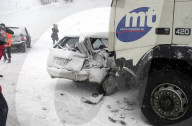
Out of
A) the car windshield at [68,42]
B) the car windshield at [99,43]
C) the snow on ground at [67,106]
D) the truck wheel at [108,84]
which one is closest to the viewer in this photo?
the snow on ground at [67,106]

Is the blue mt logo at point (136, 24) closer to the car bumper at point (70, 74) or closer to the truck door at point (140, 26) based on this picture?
the truck door at point (140, 26)

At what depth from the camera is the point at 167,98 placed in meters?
3.37

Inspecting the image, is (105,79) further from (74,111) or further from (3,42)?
(3,42)

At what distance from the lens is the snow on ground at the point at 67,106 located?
368cm

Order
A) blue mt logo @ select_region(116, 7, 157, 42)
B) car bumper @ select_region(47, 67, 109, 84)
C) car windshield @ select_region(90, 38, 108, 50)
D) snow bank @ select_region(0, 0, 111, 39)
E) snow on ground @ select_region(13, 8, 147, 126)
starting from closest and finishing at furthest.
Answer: blue mt logo @ select_region(116, 7, 157, 42)
snow on ground @ select_region(13, 8, 147, 126)
car bumper @ select_region(47, 67, 109, 84)
car windshield @ select_region(90, 38, 108, 50)
snow bank @ select_region(0, 0, 111, 39)

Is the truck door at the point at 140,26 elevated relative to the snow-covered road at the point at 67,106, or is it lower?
elevated

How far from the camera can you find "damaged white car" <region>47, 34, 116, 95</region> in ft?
16.2

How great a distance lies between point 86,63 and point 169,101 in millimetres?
2359

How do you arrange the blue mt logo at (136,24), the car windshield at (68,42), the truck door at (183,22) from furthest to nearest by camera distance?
the car windshield at (68,42) → the blue mt logo at (136,24) → the truck door at (183,22)

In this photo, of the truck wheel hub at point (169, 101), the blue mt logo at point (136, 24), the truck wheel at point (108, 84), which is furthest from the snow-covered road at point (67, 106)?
the blue mt logo at point (136, 24)

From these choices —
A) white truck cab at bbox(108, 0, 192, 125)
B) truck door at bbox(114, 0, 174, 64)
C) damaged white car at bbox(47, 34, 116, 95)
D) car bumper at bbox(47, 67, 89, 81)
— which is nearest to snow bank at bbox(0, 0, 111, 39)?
damaged white car at bbox(47, 34, 116, 95)

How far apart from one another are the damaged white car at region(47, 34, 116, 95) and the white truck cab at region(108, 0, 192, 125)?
1.21 meters

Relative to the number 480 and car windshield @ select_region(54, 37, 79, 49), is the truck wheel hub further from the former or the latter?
car windshield @ select_region(54, 37, 79, 49)

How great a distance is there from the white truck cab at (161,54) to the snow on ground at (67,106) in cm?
59
